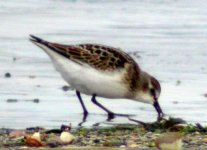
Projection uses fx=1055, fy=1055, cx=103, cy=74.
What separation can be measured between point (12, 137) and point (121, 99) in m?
3.16

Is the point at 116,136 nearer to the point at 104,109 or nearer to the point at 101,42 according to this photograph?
the point at 104,109

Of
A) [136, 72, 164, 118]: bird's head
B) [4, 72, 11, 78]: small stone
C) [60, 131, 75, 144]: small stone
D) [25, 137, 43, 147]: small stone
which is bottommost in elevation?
[25, 137, 43, 147]: small stone

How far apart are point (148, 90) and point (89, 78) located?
730 millimetres

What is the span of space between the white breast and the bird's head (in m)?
0.24

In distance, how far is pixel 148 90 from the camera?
11.6 meters

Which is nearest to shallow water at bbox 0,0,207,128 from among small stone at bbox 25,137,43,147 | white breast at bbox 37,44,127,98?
white breast at bbox 37,44,127,98

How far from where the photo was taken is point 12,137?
30.0 feet

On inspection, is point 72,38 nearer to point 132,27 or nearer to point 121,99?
point 132,27

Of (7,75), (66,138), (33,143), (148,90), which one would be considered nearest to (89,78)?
(148,90)

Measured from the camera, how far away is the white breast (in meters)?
11.2

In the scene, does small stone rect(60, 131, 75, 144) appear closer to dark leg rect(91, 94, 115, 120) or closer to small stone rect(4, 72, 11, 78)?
dark leg rect(91, 94, 115, 120)

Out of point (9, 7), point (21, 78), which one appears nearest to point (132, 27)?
point (9, 7)

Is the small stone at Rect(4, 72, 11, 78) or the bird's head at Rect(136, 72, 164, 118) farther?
the small stone at Rect(4, 72, 11, 78)

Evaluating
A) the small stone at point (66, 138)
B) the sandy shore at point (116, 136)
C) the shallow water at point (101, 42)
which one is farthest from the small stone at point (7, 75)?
the small stone at point (66, 138)
